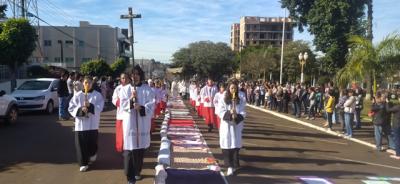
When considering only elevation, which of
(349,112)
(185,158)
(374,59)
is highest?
(374,59)

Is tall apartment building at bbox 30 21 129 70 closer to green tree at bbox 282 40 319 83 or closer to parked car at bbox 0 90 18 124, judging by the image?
green tree at bbox 282 40 319 83

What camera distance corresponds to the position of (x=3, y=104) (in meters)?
16.0

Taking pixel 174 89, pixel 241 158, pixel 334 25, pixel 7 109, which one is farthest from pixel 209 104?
pixel 334 25

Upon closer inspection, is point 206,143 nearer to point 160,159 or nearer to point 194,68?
point 160,159

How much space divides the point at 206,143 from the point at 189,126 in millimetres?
3900

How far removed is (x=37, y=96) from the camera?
67.1ft

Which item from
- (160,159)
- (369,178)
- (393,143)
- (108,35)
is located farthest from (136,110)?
(108,35)

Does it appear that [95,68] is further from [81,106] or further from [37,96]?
[81,106]

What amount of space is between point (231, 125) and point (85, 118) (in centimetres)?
277

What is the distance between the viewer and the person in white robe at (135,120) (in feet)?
26.5

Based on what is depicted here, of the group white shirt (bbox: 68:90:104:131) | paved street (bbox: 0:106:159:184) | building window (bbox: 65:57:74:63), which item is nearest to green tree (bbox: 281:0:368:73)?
paved street (bbox: 0:106:159:184)

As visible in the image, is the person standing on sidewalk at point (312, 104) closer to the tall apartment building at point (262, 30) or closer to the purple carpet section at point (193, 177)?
the purple carpet section at point (193, 177)

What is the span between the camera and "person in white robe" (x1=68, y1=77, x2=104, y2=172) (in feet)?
30.5

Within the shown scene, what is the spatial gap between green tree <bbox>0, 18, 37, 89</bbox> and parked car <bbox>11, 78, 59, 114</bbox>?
5.22 m
